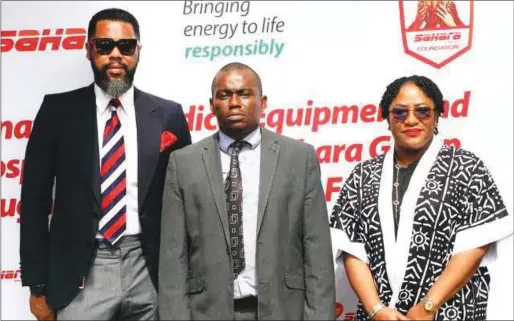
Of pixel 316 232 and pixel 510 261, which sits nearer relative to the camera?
pixel 316 232

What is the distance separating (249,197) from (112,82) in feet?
3.11

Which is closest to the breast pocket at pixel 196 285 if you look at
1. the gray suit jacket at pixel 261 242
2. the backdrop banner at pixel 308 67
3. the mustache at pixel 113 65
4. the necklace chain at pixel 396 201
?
the gray suit jacket at pixel 261 242

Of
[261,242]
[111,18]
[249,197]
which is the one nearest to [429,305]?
[261,242]

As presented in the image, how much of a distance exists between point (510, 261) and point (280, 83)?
1.73m

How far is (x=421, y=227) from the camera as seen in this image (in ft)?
11.2

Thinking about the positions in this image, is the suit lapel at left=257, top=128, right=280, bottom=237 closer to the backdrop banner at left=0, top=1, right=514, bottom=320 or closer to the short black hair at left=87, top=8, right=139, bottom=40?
the short black hair at left=87, top=8, right=139, bottom=40

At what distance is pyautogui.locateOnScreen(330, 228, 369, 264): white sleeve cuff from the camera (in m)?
3.58

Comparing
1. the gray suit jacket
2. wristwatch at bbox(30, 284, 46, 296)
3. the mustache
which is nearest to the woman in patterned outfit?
the gray suit jacket

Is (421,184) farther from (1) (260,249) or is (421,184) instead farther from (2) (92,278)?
(2) (92,278)

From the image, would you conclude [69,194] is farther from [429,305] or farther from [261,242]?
[429,305]

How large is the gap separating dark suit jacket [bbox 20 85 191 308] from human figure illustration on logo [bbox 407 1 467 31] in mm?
1797

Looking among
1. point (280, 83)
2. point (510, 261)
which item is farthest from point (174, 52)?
point (510, 261)

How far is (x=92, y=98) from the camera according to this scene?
146 inches

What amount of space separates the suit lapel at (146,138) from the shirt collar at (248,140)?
40 centimetres
